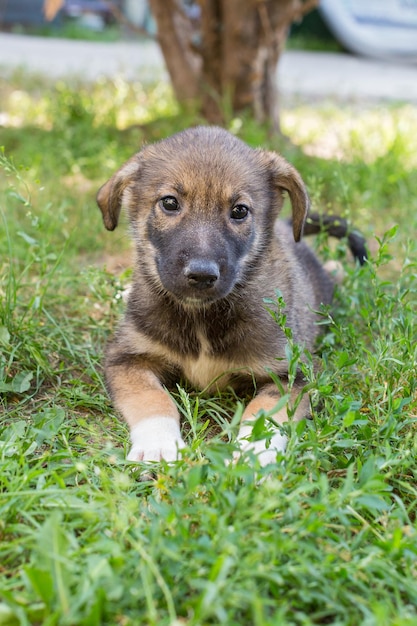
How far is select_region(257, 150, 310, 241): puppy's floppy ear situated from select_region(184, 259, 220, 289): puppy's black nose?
718 millimetres

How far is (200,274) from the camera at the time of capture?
2.63 metres

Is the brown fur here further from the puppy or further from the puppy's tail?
the puppy's tail

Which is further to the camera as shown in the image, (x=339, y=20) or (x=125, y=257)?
(x=339, y=20)

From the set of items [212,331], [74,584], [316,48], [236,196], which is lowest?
[316,48]

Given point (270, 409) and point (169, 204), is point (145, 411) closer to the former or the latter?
point (270, 409)

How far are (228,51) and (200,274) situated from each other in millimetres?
4142

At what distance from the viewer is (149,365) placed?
3.14 meters

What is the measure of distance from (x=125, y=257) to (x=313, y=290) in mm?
1339

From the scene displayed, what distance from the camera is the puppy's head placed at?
2.76m

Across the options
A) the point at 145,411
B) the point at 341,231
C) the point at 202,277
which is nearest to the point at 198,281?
the point at 202,277

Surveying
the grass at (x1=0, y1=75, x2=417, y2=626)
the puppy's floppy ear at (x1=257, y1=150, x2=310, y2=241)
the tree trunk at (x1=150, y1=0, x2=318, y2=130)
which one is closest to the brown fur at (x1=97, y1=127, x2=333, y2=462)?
the puppy's floppy ear at (x1=257, y1=150, x2=310, y2=241)

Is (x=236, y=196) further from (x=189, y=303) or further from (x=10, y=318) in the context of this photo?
(x=10, y=318)

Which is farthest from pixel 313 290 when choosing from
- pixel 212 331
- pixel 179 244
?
pixel 179 244

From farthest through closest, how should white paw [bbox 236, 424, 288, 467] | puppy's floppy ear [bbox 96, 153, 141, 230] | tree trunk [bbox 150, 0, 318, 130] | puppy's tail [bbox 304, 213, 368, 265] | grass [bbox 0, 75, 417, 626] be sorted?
tree trunk [bbox 150, 0, 318, 130] → puppy's tail [bbox 304, 213, 368, 265] → puppy's floppy ear [bbox 96, 153, 141, 230] → white paw [bbox 236, 424, 288, 467] → grass [bbox 0, 75, 417, 626]
